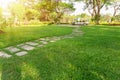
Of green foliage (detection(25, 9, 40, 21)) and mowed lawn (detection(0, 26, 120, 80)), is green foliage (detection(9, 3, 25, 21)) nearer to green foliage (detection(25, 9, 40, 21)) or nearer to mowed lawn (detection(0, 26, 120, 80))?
green foliage (detection(25, 9, 40, 21))

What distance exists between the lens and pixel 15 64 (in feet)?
9.55

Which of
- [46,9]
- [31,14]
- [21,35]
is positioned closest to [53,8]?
[46,9]

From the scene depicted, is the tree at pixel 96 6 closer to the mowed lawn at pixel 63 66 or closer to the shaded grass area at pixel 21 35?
the shaded grass area at pixel 21 35

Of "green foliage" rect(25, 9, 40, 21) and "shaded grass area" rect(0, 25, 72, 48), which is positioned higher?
"green foliage" rect(25, 9, 40, 21)

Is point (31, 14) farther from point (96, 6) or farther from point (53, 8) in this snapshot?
point (96, 6)

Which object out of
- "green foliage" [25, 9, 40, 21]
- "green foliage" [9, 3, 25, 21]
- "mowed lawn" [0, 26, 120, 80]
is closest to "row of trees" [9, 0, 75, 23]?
"green foliage" [25, 9, 40, 21]

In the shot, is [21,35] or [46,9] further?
[46,9]

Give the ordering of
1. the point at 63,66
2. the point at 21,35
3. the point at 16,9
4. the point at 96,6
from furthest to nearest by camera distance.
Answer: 1. the point at 96,6
2. the point at 16,9
3. the point at 21,35
4. the point at 63,66

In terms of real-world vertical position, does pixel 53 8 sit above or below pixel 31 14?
above

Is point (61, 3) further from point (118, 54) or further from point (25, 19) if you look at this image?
point (118, 54)

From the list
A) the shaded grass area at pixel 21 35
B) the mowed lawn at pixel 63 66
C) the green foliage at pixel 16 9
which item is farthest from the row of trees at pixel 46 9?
the mowed lawn at pixel 63 66

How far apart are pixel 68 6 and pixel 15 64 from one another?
26.9 metres

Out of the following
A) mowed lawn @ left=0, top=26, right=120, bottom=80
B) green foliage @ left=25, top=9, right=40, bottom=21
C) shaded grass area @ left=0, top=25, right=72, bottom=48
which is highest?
green foliage @ left=25, top=9, right=40, bottom=21

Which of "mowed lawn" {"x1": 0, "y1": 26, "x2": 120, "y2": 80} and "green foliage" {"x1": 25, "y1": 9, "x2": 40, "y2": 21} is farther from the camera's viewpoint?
"green foliage" {"x1": 25, "y1": 9, "x2": 40, "y2": 21}
